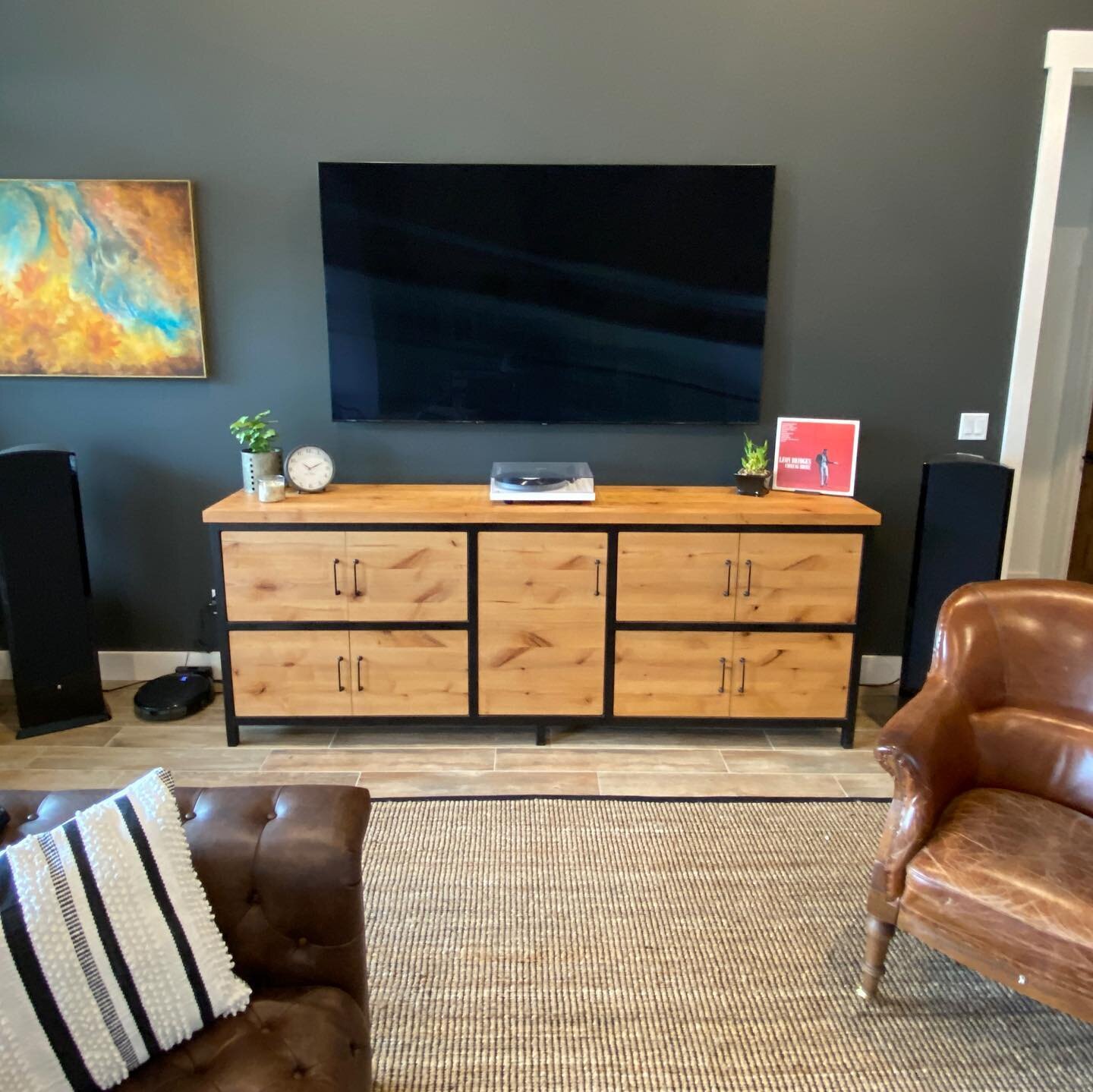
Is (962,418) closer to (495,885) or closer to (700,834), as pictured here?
(700,834)

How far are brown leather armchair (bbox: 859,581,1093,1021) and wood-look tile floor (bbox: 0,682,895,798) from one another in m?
0.86

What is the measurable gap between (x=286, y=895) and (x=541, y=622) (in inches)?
63.1

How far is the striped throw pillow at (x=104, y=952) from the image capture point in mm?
1094

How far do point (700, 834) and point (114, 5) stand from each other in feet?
10.9

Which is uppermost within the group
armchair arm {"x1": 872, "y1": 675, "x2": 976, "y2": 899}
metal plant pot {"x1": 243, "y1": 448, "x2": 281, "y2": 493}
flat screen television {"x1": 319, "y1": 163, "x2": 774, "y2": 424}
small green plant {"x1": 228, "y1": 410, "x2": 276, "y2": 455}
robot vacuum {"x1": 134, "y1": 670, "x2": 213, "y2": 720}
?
flat screen television {"x1": 319, "y1": 163, "x2": 774, "y2": 424}

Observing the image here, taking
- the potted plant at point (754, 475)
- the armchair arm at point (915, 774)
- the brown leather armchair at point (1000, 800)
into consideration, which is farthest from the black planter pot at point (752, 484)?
the armchair arm at point (915, 774)

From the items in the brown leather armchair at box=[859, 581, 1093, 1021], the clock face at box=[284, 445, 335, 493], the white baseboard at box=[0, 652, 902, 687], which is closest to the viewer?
the brown leather armchair at box=[859, 581, 1093, 1021]

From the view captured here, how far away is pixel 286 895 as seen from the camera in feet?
4.27

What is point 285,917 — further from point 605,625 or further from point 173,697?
point 173,697

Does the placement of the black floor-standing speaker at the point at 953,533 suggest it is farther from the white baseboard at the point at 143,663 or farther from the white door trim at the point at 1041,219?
the white baseboard at the point at 143,663

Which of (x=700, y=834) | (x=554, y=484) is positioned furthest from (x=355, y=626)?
(x=700, y=834)

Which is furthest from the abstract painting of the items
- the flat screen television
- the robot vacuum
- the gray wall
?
the robot vacuum

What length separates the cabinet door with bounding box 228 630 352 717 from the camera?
2.83 meters

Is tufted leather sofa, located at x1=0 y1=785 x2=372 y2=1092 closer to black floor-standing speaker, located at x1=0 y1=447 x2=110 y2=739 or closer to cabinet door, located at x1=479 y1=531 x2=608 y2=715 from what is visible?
cabinet door, located at x1=479 y1=531 x2=608 y2=715
